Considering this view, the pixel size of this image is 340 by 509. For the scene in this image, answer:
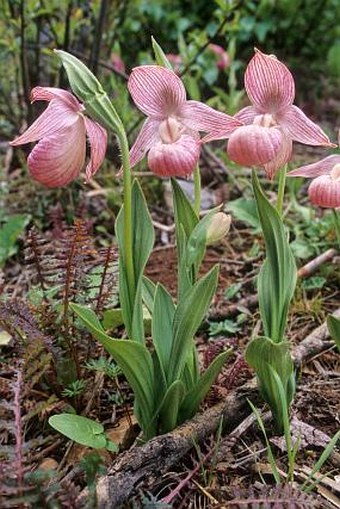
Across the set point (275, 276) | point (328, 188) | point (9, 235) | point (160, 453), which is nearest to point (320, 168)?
point (328, 188)

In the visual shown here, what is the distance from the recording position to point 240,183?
7.14ft

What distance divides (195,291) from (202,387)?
0.59 ft

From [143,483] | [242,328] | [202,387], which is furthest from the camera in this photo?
[242,328]

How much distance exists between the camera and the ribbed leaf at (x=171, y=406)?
38.5 inches

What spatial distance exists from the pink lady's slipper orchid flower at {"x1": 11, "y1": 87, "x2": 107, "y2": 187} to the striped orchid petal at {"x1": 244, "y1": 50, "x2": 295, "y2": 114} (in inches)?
9.8

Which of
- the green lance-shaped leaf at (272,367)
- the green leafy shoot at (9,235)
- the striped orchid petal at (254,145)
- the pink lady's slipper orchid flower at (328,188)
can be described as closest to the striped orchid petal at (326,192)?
the pink lady's slipper orchid flower at (328,188)

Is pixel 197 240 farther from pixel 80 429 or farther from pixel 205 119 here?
pixel 80 429

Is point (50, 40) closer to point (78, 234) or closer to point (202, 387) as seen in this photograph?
point (78, 234)

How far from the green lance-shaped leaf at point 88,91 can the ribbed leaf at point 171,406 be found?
1.30ft

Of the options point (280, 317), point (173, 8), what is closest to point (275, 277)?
point (280, 317)

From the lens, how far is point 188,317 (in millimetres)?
978

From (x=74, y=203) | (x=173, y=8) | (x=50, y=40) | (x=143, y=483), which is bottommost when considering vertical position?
(x=143, y=483)

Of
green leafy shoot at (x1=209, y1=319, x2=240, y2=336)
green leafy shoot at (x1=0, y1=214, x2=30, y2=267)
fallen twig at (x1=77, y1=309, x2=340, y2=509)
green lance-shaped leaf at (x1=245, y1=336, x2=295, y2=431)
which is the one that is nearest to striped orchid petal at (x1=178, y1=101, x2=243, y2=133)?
green lance-shaped leaf at (x1=245, y1=336, x2=295, y2=431)

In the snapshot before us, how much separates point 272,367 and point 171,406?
172mm
